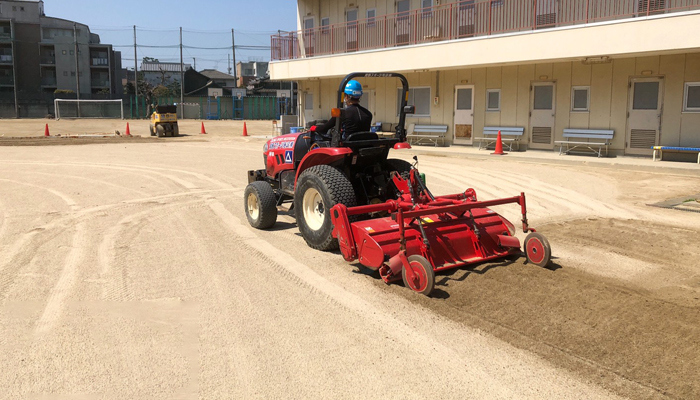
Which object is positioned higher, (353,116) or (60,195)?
(353,116)

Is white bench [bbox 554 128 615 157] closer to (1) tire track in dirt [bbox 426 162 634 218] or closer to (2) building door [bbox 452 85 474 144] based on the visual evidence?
(2) building door [bbox 452 85 474 144]

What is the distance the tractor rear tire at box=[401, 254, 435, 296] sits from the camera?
5.29 m

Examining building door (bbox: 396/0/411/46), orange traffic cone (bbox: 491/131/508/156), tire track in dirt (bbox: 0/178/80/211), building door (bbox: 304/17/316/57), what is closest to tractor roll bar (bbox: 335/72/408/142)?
tire track in dirt (bbox: 0/178/80/211)

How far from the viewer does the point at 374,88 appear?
27.2 metres

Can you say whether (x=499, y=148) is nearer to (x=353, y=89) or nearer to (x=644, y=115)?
(x=644, y=115)

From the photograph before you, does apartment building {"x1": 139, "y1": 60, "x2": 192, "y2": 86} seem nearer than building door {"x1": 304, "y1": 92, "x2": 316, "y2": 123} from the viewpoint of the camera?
No

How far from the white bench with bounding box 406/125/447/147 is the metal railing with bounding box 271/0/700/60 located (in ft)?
11.8

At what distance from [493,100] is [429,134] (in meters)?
3.23

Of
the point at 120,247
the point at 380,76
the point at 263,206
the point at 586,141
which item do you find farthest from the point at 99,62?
the point at 380,76

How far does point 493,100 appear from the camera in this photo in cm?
2248

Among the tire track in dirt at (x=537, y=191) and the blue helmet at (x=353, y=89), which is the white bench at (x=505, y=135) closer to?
the tire track in dirt at (x=537, y=191)

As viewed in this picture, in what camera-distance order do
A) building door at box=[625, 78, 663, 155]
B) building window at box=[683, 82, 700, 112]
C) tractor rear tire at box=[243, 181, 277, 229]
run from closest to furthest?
1. tractor rear tire at box=[243, 181, 277, 229]
2. building window at box=[683, 82, 700, 112]
3. building door at box=[625, 78, 663, 155]

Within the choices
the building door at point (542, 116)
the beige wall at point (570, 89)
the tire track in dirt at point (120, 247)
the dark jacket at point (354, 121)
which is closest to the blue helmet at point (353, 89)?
the dark jacket at point (354, 121)

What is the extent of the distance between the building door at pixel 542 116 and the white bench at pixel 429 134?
395cm
